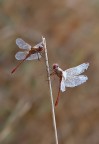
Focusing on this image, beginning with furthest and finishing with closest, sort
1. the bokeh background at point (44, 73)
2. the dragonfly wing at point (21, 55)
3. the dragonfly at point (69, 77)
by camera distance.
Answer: the bokeh background at point (44, 73)
the dragonfly wing at point (21, 55)
the dragonfly at point (69, 77)

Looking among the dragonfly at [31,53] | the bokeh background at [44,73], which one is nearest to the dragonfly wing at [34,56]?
the dragonfly at [31,53]

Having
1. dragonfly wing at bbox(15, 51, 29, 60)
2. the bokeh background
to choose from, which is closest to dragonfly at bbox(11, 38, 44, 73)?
dragonfly wing at bbox(15, 51, 29, 60)

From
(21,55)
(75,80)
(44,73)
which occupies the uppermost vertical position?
(44,73)

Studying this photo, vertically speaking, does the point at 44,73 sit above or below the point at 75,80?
above

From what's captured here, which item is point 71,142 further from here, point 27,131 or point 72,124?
point 27,131

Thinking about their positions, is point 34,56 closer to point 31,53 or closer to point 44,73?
point 31,53

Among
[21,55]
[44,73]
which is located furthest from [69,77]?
[44,73]

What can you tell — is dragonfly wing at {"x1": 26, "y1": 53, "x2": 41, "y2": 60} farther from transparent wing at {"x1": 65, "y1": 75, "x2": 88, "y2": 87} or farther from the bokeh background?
the bokeh background

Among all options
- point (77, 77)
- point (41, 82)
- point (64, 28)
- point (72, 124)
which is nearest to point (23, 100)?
point (41, 82)

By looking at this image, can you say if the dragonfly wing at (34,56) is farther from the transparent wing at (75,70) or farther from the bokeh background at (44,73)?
the bokeh background at (44,73)
